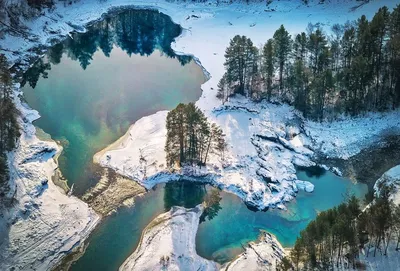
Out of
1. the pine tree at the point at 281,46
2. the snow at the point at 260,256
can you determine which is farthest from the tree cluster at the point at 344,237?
→ the pine tree at the point at 281,46

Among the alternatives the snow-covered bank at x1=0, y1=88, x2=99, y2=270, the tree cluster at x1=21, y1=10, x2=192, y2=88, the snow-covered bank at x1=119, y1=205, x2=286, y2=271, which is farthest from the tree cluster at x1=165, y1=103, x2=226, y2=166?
the tree cluster at x1=21, y1=10, x2=192, y2=88

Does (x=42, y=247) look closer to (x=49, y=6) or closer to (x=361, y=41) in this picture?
(x=361, y=41)

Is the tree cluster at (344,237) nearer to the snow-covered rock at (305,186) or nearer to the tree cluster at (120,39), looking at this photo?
the snow-covered rock at (305,186)

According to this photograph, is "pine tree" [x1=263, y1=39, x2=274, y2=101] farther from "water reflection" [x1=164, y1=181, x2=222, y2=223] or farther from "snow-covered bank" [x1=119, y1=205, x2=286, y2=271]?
"snow-covered bank" [x1=119, y1=205, x2=286, y2=271]

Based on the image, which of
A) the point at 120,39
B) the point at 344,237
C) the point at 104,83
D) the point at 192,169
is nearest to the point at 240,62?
the point at 192,169

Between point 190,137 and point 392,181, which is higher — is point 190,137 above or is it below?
above

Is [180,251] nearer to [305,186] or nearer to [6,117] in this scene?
[305,186]

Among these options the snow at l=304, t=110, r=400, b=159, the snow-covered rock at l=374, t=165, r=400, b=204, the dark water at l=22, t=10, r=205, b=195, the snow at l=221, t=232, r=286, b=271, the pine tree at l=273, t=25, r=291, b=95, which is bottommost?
the snow at l=221, t=232, r=286, b=271
